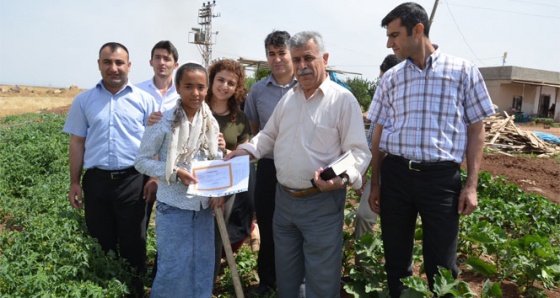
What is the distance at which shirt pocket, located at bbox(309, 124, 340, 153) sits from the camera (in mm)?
2672

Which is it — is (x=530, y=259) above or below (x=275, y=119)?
below

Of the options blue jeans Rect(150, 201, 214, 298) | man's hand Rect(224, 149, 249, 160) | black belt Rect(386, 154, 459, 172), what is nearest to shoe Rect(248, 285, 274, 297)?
blue jeans Rect(150, 201, 214, 298)

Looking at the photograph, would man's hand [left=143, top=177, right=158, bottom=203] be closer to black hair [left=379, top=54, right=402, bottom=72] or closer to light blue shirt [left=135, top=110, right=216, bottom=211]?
light blue shirt [left=135, top=110, right=216, bottom=211]

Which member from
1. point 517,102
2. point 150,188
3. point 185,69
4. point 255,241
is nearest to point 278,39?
point 185,69

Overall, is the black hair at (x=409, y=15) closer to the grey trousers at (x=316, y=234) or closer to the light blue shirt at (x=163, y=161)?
the grey trousers at (x=316, y=234)

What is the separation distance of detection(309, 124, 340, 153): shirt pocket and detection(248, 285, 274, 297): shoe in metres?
1.36

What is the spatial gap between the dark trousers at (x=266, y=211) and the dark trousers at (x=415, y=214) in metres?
0.93

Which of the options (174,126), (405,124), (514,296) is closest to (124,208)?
(174,126)

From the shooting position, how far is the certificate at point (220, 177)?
2629 millimetres

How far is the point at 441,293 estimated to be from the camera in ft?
8.16

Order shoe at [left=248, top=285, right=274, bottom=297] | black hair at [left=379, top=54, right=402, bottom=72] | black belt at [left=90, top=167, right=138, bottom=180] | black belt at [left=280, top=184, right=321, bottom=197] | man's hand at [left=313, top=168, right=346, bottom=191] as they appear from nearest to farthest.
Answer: man's hand at [left=313, top=168, right=346, bottom=191], black belt at [left=280, top=184, right=321, bottom=197], black belt at [left=90, top=167, right=138, bottom=180], shoe at [left=248, top=285, right=274, bottom=297], black hair at [left=379, top=54, right=402, bottom=72]

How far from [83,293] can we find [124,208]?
A: 0.83m

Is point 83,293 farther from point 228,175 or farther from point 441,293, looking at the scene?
Answer: point 441,293

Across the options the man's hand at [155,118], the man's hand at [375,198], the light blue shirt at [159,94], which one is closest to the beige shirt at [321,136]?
the man's hand at [375,198]
